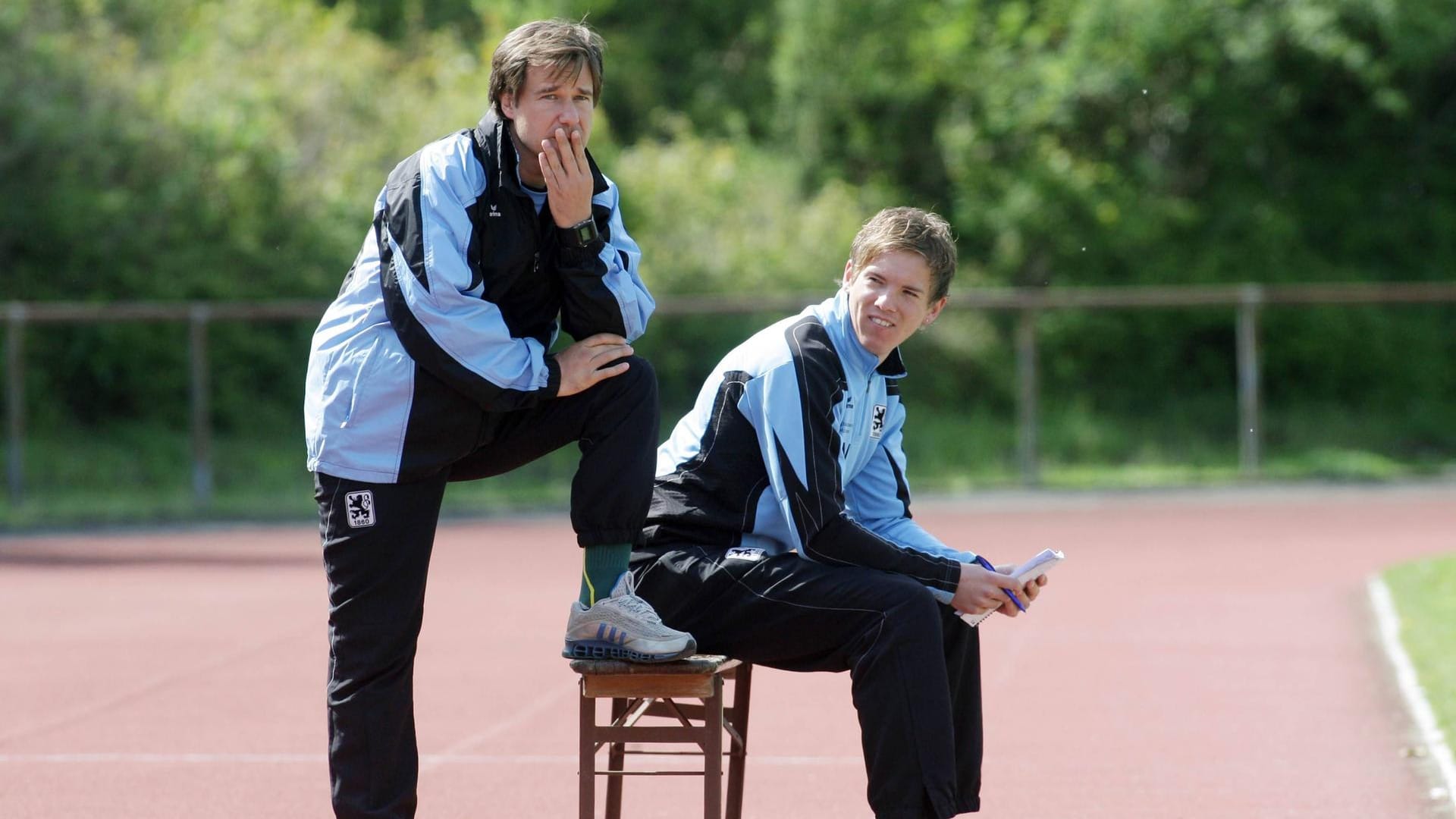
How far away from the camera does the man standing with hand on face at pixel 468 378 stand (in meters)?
3.69

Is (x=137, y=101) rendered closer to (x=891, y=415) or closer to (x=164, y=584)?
(x=164, y=584)

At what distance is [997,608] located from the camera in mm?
3957

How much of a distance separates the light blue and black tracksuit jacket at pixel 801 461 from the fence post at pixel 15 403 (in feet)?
40.4

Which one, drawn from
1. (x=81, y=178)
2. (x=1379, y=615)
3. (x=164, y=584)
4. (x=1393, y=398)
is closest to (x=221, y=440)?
(x=81, y=178)

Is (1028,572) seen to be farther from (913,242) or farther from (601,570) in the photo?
(601,570)

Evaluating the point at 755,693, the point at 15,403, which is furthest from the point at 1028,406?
the point at 755,693

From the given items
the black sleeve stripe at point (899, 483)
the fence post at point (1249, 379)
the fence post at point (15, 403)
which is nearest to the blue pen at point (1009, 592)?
the black sleeve stripe at point (899, 483)

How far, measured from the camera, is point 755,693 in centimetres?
715

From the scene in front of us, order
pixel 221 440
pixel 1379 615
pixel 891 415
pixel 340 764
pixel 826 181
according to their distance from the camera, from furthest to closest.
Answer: pixel 826 181 → pixel 221 440 → pixel 1379 615 → pixel 891 415 → pixel 340 764

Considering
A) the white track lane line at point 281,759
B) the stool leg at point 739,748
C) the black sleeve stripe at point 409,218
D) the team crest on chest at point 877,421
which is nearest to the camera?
the black sleeve stripe at point 409,218

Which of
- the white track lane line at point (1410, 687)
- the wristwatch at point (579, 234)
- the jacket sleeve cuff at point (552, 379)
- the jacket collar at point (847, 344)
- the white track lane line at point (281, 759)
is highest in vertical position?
the wristwatch at point (579, 234)

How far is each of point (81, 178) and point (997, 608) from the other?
51.3ft

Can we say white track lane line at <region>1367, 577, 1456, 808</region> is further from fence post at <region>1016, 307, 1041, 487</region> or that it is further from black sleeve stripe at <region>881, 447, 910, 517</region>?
fence post at <region>1016, 307, 1041, 487</region>

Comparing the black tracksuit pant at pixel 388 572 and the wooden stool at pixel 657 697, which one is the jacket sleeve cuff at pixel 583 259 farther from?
the wooden stool at pixel 657 697
